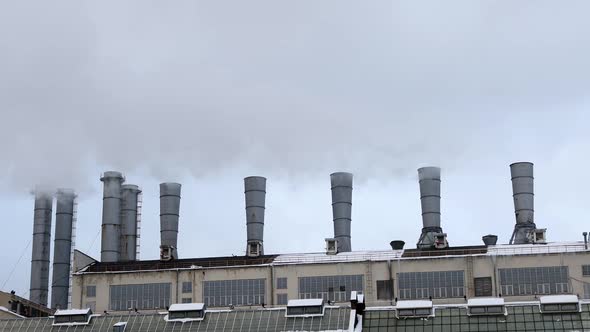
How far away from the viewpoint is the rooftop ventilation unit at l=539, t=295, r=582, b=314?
73.2 m

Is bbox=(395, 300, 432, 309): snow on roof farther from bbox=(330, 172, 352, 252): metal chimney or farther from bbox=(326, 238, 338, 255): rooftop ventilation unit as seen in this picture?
bbox=(330, 172, 352, 252): metal chimney

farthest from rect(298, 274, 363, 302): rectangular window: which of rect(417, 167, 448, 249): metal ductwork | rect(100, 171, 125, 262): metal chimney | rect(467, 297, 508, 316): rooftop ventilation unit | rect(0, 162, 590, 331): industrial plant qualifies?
rect(100, 171, 125, 262): metal chimney

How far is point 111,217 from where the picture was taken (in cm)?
11738

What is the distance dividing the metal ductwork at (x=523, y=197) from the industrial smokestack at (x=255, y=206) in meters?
26.9

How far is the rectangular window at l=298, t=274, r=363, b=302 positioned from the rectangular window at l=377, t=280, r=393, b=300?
1.71 metres

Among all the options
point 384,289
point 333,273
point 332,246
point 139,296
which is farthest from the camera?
point 332,246

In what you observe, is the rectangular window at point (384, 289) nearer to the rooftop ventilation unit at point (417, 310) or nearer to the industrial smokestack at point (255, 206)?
the industrial smokestack at point (255, 206)

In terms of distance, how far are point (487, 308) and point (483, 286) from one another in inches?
807

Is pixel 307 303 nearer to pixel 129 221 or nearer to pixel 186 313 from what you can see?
pixel 186 313

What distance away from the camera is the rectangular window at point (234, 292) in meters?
98.4

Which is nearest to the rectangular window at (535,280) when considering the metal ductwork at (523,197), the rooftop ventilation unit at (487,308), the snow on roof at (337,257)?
the snow on roof at (337,257)

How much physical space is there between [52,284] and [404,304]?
2325 inches

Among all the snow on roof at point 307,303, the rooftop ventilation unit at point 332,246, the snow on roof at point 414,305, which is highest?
the rooftop ventilation unit at point 332,246

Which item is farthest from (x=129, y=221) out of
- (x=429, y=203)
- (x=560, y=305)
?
(x=560, y=305)
